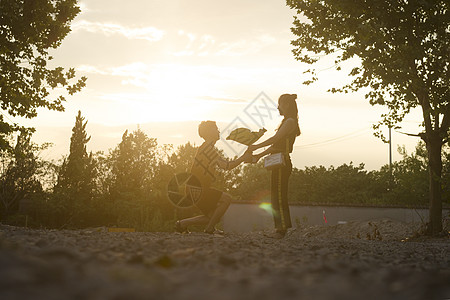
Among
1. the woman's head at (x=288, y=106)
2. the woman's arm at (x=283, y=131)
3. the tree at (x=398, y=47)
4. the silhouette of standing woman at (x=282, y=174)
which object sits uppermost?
the tree at (x=398, y=47)

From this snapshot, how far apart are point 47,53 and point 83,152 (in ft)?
113

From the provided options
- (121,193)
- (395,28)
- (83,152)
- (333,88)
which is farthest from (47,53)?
(83,152)

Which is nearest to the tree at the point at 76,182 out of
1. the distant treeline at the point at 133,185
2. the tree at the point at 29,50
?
the distant treeline at the point at 133,185

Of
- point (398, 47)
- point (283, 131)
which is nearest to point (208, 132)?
point (283, 131)

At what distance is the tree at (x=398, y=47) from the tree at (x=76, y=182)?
25.2 m

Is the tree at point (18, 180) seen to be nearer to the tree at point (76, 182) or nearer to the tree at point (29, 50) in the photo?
the tree at point (76, 182)

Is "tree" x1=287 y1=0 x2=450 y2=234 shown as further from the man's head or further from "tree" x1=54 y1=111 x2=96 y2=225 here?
"tree" x1=54 y1=111 x2=96 y2=225

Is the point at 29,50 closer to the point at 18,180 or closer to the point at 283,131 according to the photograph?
the point at 283,131

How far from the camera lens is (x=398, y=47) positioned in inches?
618

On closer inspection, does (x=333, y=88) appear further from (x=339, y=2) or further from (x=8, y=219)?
(x=8, y=219)

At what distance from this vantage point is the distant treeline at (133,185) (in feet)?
112

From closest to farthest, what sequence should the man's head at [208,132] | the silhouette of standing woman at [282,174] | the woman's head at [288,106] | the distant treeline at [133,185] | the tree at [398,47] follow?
the silhouette of standing woman at [282,174]
the woman's head at [288,106]
the man's head at [208,132]
the tree at [398,47]
the distant treeline at [133,185]

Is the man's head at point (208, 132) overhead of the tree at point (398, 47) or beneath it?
beneath

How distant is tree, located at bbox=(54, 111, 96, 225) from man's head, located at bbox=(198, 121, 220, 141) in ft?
95.4
